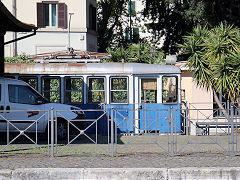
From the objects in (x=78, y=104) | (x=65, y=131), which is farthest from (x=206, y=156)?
(x=78, y=104)

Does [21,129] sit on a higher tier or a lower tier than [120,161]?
higher

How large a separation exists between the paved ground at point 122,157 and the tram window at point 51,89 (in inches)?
154

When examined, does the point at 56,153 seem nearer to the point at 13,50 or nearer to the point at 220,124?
the point at 220,124

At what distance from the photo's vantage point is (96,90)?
18344 mm

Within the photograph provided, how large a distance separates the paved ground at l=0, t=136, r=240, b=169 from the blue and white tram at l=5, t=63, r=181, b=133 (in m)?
3.47

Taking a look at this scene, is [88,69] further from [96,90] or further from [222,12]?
[222,12]

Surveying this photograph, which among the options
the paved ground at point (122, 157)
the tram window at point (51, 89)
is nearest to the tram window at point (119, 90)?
the tram window at point (51, 89)

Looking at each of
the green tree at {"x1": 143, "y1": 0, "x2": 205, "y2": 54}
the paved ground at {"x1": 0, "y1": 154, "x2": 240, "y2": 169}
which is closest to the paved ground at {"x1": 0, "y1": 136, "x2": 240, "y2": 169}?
the paved ground at {"x1": 0, "y1": 154, "x2": 240, "y2": 169}

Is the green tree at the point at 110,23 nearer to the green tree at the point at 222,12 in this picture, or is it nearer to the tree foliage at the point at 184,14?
the tree foliage at the point at 184,14

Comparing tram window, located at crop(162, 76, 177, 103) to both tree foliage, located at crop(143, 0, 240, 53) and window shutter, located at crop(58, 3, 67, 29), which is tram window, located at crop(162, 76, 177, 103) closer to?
tree foliage, located at crop(143, 0, 240, 53)

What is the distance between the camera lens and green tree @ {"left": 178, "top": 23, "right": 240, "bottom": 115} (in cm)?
1855

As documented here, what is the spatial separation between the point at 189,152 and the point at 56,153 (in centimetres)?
338

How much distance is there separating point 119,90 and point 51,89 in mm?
2448

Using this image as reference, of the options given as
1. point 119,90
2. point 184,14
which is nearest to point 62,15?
point 184,14
